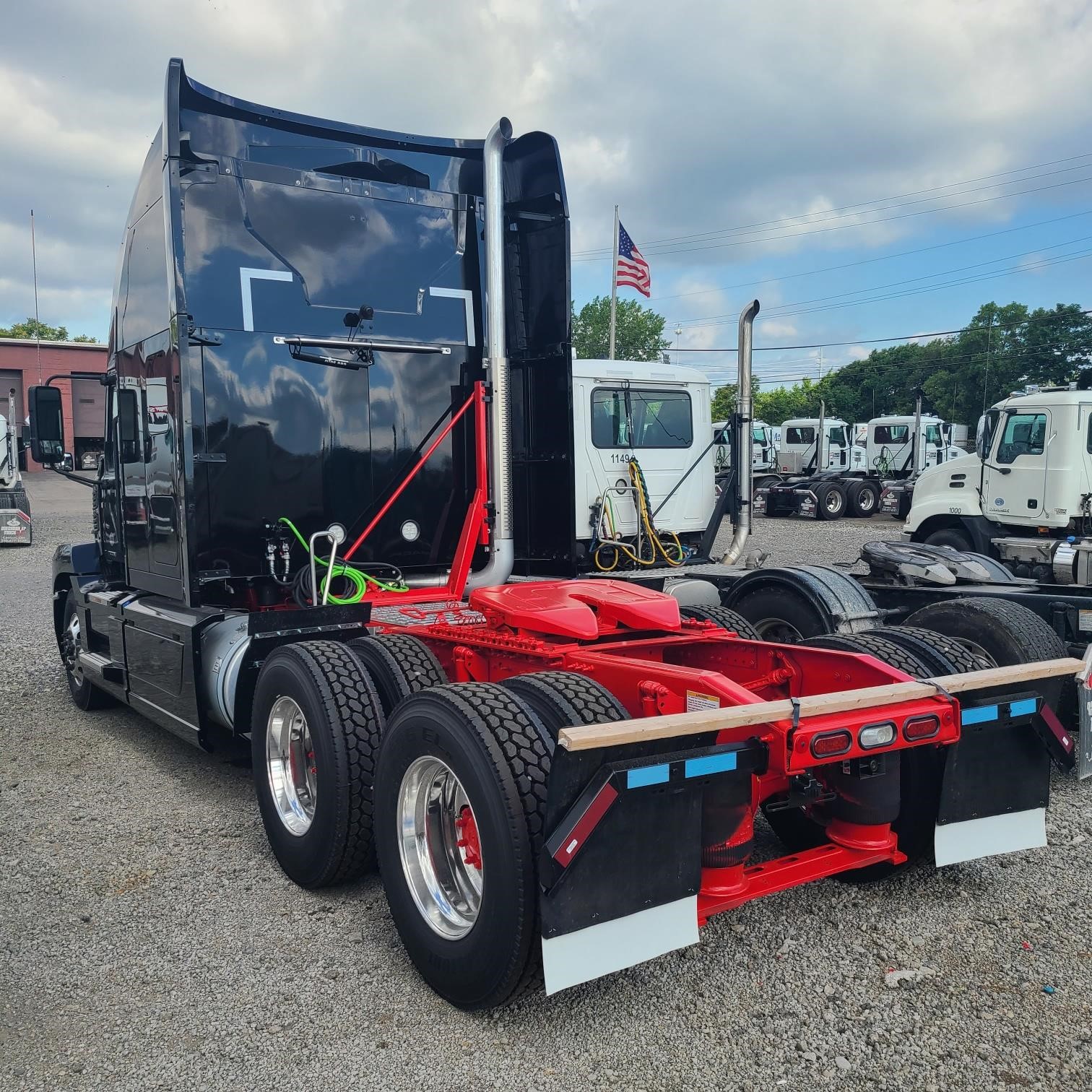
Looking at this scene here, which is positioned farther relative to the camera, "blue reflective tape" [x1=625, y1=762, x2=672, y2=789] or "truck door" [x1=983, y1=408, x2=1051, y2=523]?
"truck door" [x1=983, y1=408, x2=1051, y2=523]

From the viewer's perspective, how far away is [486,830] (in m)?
2.84

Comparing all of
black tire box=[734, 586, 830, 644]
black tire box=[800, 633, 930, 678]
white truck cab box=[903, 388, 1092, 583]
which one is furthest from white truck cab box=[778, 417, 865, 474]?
black tire box=[800, 633, 930, 678]

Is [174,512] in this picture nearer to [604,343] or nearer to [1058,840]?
[1058,840]

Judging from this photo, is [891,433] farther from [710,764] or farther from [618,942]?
[618,942]

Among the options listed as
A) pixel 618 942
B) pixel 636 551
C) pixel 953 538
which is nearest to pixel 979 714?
pixel 618 942

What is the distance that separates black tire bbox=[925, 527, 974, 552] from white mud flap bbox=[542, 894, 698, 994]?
36.0 ft

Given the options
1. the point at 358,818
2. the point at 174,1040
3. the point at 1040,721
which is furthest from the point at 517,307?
the point at 174,1040

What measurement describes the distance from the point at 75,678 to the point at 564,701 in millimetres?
5545

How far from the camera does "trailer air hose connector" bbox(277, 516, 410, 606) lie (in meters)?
5.22

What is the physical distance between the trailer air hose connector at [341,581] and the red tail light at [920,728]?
2869mm

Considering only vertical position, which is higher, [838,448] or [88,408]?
[88,408]

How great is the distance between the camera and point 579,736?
2.57 meters

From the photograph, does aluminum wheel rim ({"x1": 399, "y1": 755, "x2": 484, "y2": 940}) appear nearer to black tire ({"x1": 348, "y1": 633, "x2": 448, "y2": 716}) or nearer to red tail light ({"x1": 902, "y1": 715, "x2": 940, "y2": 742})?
black tire ({"x1": 348, "y1": 633, "x2": 448, "y2": 716})

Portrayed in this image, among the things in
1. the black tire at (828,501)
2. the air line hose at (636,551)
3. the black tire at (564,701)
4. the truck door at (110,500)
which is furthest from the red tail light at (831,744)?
the black tire at (828,501)
